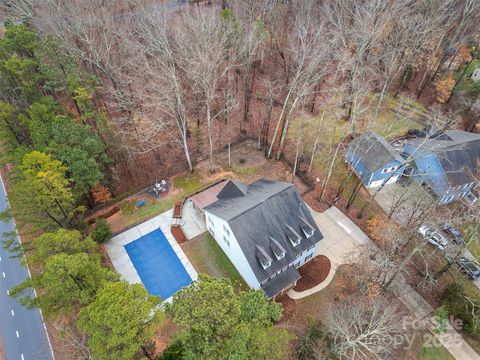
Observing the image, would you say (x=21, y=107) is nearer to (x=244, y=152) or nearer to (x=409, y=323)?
(x=244, y=152)

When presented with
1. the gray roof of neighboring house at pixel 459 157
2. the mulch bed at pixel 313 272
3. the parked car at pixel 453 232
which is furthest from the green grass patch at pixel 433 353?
the gray roof of neighboring house at pixel 459 157

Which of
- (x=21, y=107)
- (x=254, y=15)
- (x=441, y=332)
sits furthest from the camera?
(x=254, y=15)

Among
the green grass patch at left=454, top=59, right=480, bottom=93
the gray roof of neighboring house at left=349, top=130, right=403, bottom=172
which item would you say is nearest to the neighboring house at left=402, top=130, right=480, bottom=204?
the gray roof of neighboring house at left=349, top=130, right=403, bottom=172

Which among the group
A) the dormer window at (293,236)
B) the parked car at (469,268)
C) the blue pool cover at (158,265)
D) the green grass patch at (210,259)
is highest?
the dormer window at (293,236)

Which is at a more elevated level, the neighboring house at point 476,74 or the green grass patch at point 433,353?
the neighboring house at point 476,74

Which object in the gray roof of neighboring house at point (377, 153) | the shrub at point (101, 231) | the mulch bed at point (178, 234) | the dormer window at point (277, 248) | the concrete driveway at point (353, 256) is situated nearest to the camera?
the concrete driveway at point (353, 256)

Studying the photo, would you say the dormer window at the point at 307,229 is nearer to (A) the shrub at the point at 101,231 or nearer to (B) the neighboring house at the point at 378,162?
(B) the neighboring house at the point at 378,162

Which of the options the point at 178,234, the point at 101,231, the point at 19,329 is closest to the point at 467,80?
the point at 178,234

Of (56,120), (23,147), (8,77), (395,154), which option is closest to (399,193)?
(395,154)
